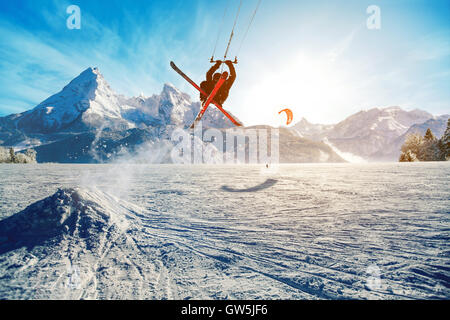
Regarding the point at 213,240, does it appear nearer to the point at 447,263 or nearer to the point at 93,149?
the point at 447,263

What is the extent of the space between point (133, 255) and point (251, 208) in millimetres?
3975

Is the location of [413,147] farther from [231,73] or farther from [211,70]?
[211,70]

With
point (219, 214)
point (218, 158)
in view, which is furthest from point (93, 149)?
point (219, 214)

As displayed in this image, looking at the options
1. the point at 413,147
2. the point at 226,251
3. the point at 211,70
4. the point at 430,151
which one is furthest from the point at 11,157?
the point at 413,147

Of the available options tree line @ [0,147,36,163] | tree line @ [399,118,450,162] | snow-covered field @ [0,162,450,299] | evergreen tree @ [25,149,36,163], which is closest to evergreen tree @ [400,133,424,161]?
tree line @ [399,118,450,162]

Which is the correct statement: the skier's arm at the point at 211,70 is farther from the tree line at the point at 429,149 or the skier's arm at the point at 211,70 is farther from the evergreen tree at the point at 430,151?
the evergreen tree at the point at 430,151

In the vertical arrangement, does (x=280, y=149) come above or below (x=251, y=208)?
above

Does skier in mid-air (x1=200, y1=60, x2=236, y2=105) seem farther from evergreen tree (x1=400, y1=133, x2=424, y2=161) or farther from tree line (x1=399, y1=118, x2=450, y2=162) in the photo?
evergreen tree (x1=400, y1=133, x2=424, y2=161)

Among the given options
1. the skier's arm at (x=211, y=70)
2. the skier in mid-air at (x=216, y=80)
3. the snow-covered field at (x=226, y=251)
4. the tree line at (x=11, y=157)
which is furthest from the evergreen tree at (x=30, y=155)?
the skier's arm at (x=211, y=70)

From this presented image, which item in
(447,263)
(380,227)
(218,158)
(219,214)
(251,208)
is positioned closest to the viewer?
(447,263)

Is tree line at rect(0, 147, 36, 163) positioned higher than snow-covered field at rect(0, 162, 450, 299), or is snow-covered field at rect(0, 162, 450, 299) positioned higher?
tree line at rect(0, 147, 36, 163)

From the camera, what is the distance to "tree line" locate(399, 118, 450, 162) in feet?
115
